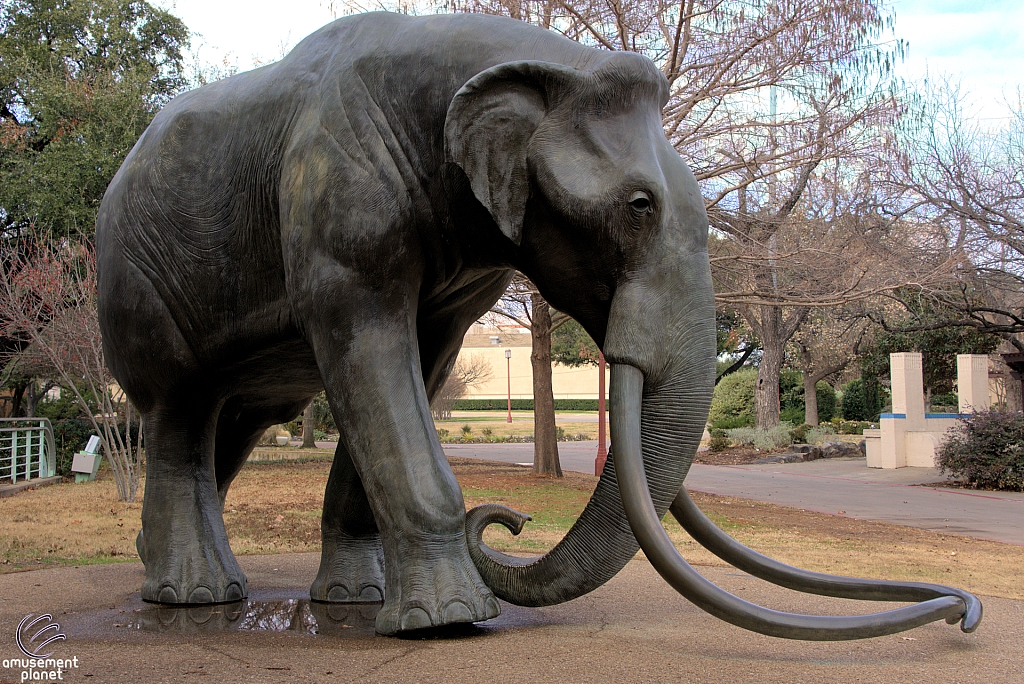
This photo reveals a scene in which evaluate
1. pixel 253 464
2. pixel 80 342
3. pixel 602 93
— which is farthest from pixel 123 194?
pixel 253 464

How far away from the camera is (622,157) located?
119 inches

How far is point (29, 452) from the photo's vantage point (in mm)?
14672

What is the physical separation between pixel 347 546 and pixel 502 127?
2.02 metres

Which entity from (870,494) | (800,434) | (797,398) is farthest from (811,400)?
(870,494)

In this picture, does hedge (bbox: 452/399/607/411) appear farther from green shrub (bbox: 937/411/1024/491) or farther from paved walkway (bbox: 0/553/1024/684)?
paved walkway (bbox: 0/553/1024/684)

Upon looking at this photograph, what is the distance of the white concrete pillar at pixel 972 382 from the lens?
18.9 meters

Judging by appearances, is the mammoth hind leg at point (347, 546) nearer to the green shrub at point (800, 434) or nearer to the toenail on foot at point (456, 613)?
the toenail on foot at point (456, 613)

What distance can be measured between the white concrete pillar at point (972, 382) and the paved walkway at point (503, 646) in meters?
16.2

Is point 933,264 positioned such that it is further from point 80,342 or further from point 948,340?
point 80,342

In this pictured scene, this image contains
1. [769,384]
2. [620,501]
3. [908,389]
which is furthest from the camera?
[769,384]

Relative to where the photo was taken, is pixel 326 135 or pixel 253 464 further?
pixel 253 464

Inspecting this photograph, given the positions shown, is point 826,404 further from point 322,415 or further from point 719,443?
point 322,415

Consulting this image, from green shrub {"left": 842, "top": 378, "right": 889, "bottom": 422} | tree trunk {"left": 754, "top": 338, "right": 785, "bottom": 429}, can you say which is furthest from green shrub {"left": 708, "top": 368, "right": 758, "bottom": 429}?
green shrub {"left": 842, "top": 378, "right": 889, "bottom": 422}

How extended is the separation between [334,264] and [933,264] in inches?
555
